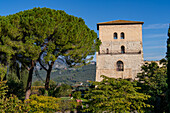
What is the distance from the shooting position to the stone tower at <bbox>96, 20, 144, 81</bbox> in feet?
83.9

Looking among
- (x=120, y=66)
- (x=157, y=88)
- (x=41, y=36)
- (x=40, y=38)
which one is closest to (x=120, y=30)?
(x=120, y=66)

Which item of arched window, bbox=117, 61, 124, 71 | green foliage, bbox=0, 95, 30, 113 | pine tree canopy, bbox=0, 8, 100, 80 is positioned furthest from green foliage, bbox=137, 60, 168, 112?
green foliage, bbox=0, 95, 30, 113

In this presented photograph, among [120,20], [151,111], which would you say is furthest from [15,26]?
[120,20]

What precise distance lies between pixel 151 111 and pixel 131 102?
297 cm

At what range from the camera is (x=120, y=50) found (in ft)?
84.6

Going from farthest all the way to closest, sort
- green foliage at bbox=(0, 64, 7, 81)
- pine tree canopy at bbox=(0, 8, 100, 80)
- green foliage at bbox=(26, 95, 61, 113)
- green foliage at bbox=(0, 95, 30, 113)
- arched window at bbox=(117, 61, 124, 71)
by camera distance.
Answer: arched window at bbox=(117, 61, 124, 71) → pine tree canopy at bbox=(0, 8, 100, 80) → green foliage at bbox=(0, 64, 7, 81) → green foliage at bbox=(26, 95, 61, 113) → green foliage at bbox=(0, 95, 30, 113)

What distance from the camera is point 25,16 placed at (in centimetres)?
1728

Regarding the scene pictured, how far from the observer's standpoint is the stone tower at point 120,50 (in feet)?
83.9

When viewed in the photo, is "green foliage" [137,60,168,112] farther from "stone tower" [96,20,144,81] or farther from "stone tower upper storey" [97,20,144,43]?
"stone tower upper storey" [97,20,144,43]

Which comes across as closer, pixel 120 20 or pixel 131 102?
pixel 131 102

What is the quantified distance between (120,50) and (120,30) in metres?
2.47

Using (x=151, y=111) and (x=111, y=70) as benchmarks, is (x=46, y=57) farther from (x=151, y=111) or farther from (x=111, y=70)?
(x=111, y=70)

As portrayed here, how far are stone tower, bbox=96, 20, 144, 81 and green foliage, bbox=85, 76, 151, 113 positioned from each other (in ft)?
41.8

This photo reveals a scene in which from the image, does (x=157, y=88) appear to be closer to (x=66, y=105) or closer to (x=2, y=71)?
(x=66, y=105)
